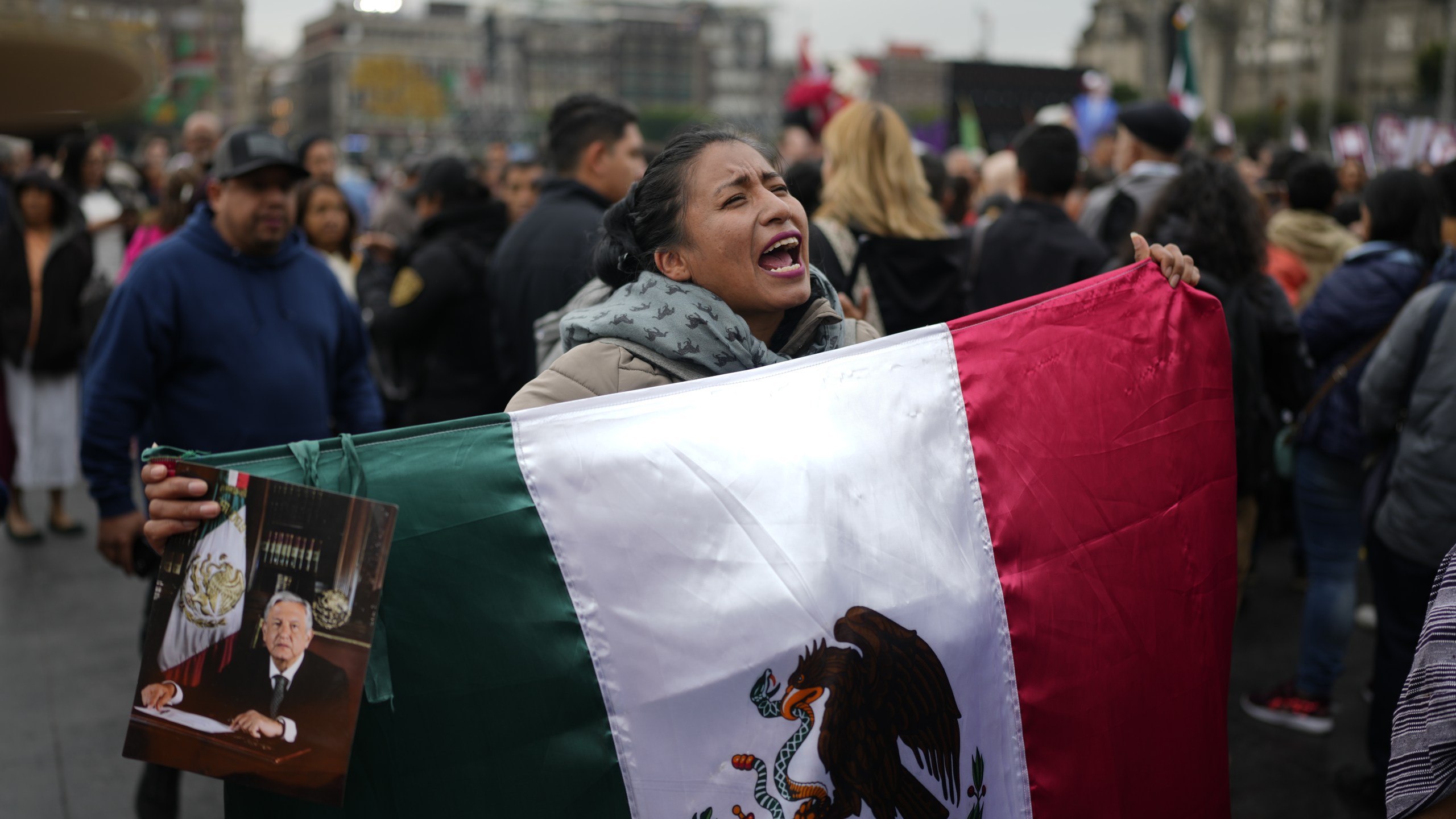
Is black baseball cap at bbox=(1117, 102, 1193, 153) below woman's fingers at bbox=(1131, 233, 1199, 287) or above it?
above

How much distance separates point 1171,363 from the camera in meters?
2.43

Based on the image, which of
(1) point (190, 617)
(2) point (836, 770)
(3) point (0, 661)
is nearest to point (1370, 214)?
(2) point (836, 770)

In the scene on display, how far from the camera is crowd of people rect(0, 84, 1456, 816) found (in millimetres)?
2193

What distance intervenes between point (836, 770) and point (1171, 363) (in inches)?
46.2

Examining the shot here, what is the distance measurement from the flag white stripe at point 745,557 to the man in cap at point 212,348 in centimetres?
196

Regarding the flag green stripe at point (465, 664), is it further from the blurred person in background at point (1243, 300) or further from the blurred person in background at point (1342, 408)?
the blurred person in background at point (1342, 408)

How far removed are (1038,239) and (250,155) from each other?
2833 mm

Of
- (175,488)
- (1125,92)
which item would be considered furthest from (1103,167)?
(1125,92)

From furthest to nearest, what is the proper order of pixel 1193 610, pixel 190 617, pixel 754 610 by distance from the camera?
pixel 1193 610, pixel 754 610, pixel 190 617

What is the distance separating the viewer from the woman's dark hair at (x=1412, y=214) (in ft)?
14.4

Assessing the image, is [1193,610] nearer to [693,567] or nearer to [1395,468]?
[693,567]

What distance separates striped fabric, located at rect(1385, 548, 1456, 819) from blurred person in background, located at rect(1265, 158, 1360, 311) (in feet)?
14.9

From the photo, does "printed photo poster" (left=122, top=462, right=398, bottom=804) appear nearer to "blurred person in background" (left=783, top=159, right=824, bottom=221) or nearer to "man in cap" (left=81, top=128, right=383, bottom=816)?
"man in cap" (left=81, top=128, right=383, bottom=816)

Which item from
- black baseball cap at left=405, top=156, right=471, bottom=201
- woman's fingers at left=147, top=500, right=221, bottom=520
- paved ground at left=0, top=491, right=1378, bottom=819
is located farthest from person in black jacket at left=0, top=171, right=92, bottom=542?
woman's fingers at left=147, top=500, right=221, bottom=520
